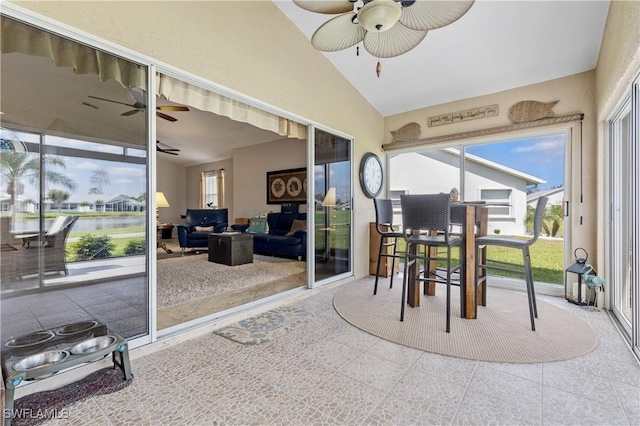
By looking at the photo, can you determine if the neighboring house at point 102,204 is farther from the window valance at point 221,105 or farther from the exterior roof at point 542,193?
the exterior roof at point 542,193

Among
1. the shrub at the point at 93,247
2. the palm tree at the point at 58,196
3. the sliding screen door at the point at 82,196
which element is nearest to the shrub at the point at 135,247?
the sliding screen door at the point at 82,196

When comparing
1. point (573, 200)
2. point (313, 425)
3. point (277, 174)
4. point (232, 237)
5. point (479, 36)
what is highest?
point (479, 36)

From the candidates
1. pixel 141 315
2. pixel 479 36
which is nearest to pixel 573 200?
pixel 479 36

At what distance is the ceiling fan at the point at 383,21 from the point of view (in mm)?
1692

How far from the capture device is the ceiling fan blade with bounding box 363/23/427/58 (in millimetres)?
1995

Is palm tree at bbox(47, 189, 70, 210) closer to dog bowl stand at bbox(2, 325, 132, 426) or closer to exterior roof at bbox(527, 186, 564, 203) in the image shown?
dog bowl stand at bbox(2, 325, 132, 426)

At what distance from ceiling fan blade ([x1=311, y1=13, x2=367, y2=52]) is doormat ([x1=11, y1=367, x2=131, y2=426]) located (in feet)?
8.71

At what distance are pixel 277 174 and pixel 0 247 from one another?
5259mm

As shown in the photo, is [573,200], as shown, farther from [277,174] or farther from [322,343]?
[277,174]

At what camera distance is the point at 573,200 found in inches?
129

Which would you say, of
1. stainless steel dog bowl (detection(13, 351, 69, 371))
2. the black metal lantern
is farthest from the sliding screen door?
the black metal lantern

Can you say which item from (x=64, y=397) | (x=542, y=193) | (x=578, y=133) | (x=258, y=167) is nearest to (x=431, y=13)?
(x=578, y=133)

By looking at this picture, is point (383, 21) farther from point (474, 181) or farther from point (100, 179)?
point (474, 181)

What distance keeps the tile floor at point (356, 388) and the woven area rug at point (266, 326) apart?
0.39 feet
